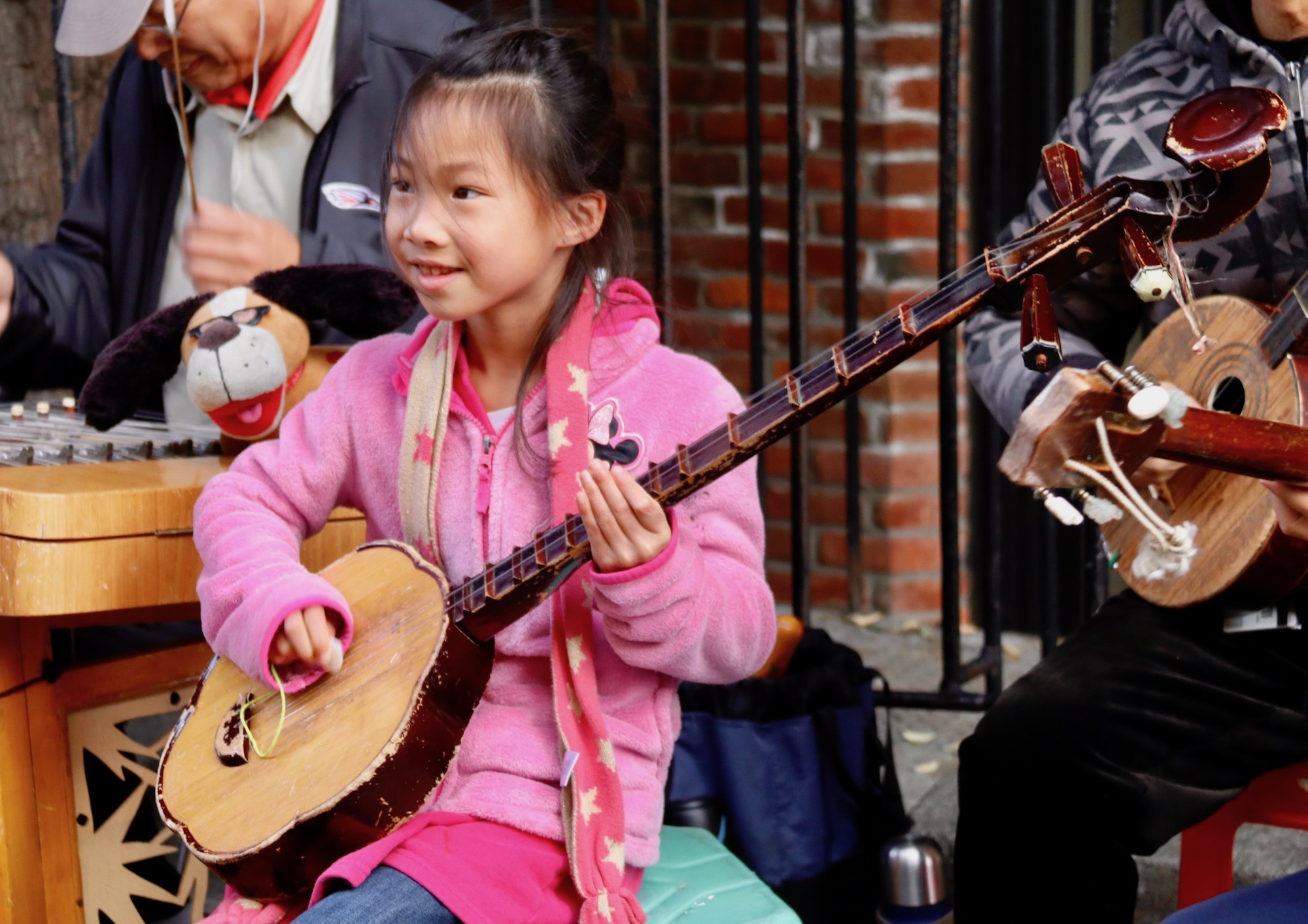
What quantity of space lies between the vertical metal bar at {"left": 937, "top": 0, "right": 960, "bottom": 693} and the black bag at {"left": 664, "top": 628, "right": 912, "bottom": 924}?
544 millimetres

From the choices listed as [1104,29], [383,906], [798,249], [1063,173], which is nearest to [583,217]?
[1063,173]

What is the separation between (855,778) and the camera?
2.05m

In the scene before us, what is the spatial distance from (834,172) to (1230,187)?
2.30 m

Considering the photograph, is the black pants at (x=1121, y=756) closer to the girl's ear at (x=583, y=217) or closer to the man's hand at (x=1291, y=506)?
the man's hand at (x=1291, y=506)

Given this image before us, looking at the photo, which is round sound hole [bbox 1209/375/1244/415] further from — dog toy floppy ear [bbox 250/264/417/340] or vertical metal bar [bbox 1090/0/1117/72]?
dog toy floppy ear [bbox 250/264/417/340]

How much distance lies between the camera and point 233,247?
74.4 inches

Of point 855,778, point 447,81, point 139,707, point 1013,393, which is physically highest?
point 447,81

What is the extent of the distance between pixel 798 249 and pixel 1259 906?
146cm

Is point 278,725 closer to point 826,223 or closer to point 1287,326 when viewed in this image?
point 1287,326

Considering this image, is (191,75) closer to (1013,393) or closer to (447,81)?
(447,81)

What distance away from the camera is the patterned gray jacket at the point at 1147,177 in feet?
5.80

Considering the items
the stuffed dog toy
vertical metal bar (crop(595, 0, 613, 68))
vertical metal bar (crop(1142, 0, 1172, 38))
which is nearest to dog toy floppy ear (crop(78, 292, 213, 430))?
the stuffed dog toy

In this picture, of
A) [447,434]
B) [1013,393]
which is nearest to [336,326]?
[447,434]

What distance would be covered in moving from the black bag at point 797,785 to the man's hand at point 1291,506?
0.78 metres
